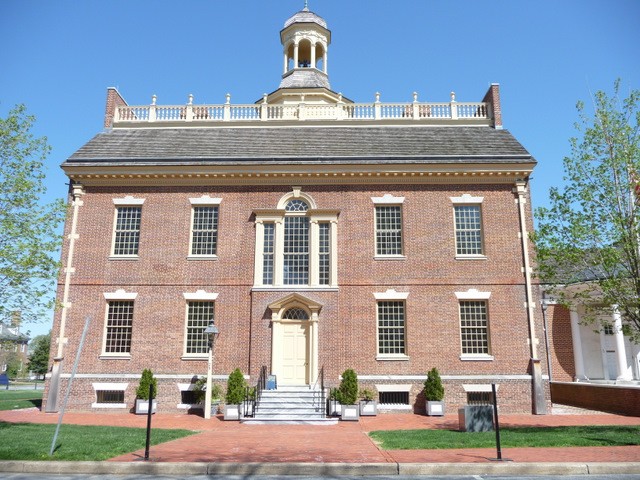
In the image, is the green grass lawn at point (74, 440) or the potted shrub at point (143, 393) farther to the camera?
the potted shrub at point (143, 393)

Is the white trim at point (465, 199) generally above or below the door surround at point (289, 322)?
above

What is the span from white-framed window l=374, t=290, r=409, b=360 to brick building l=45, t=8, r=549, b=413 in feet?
0.17

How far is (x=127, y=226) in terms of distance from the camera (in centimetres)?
2108

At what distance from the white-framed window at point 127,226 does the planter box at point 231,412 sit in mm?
7673

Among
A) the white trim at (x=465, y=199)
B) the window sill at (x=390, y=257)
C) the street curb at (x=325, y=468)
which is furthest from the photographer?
the white trim at (x=465, y=199)

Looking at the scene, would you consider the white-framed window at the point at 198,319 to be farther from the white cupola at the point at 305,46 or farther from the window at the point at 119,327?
the white cupola at the point at 305,46

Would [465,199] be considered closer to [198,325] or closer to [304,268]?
[304,268]

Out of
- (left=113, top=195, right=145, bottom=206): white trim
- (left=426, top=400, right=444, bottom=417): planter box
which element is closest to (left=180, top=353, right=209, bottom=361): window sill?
(left=113, top=195, right=145, bottom=206): white trim

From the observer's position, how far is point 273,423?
16109 millimetres

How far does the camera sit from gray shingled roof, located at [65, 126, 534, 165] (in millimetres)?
20906

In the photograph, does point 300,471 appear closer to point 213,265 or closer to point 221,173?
point 213,265

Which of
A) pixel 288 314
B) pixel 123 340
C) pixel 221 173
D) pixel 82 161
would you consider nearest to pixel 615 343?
pixel 288 314

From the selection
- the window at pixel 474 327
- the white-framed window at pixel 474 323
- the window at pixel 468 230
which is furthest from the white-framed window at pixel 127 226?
the window at pixel 474 327

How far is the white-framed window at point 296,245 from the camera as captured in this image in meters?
20.2
